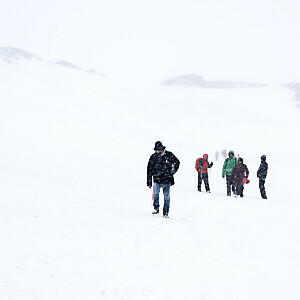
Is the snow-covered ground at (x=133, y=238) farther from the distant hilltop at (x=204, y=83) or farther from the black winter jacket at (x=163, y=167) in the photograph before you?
the distant hilltop at (x=204, y=83)

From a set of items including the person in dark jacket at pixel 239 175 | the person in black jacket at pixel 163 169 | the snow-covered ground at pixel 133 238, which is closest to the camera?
the snow-covered ground at pixel 133 238

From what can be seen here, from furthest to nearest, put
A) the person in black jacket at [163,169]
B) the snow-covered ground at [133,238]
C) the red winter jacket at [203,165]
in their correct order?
the red winter jacket at [203,165] → the person in black jacket at [163,169] → the snow-covered ground at [133,238]

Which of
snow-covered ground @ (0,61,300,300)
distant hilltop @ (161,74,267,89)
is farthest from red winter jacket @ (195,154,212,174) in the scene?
distant hilltop @ (161,74,267,89)

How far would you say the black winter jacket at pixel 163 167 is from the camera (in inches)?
347

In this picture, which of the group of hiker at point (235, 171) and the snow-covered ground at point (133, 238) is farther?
the group of hiker at point (235, 171)

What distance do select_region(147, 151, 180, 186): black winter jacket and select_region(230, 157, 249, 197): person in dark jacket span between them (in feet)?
19.0

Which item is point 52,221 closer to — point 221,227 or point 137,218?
point 137,218

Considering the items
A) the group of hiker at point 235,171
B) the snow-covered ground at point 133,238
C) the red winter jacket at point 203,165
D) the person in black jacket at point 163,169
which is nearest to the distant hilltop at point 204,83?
the snow-covered ground at point 133,238

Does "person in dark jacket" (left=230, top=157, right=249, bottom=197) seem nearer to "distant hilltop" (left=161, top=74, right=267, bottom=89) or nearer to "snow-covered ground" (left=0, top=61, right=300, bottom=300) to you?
"snow-covered ground" (left=0, top=61, right=300, bottom=300)

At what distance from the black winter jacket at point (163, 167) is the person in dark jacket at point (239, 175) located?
5787mm

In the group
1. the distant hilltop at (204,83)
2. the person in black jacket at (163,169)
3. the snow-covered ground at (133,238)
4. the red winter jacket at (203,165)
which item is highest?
the distant hilltop at (204,83)

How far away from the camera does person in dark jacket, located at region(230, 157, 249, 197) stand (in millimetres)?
13805

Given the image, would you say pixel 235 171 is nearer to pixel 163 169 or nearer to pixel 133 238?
pixel 163 169

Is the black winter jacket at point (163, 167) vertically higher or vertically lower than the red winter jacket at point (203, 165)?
lower
